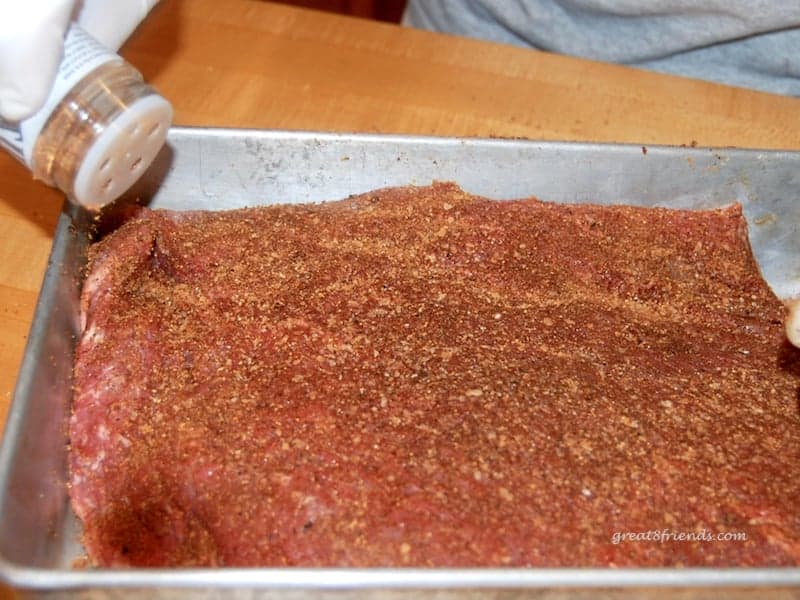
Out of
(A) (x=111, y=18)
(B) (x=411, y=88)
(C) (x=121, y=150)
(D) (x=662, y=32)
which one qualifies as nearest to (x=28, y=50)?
(C) (x=121, y=150)

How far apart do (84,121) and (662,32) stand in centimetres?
140

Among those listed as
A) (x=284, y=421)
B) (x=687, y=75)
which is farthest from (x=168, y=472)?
(x=687, y=75)

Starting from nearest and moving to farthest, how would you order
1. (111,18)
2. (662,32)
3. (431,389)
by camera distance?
(431,389)
(111,18)
(662,32)

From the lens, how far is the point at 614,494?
3.26 feet

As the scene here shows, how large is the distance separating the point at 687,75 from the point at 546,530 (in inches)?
55.4

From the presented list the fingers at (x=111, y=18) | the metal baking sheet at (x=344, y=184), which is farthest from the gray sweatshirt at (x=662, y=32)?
the fingers at (x=111, y=18)

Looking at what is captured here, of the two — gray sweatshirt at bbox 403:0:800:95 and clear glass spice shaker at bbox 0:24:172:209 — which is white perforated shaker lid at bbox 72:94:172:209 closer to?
clear glass spice shaker at bbox 0:24:172:209

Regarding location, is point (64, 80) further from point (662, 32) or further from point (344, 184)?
point (662, 32)

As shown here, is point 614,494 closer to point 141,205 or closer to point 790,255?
point 790,255

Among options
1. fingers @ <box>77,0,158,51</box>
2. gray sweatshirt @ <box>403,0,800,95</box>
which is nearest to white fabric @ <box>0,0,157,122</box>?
fingers @ <box>77,0,158,51</box>

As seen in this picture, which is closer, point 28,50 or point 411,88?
point 28,50

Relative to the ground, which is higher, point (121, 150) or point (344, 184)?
point (121, 150)

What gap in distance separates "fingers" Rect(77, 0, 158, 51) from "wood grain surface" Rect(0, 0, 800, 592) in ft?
1.64

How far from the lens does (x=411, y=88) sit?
6.14 feet
